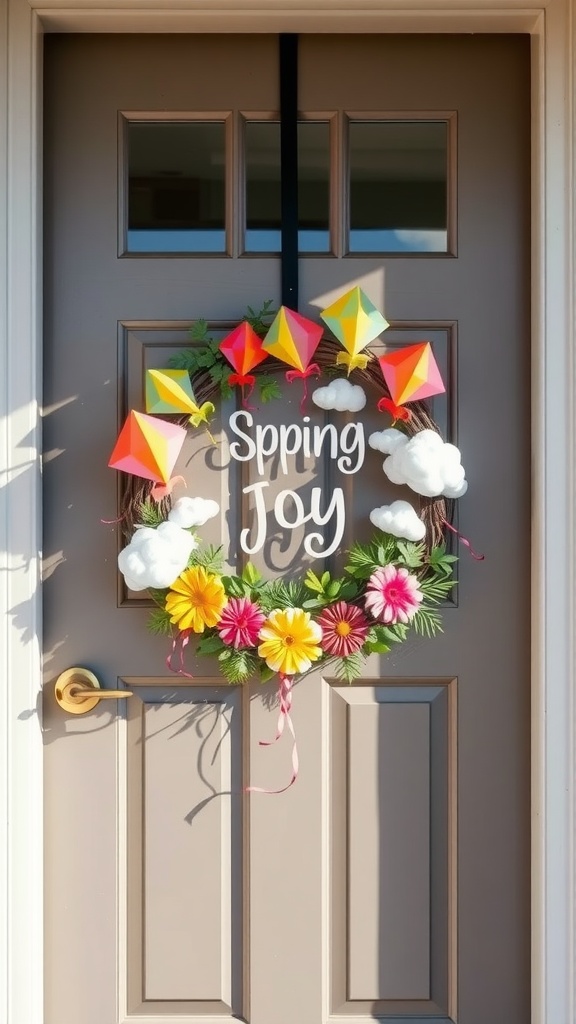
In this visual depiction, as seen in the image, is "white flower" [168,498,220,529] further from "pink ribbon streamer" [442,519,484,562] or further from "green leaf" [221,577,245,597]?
"pink ribbon streamer" [442,519,484,562]

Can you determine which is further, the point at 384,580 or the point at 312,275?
the point at 312,275

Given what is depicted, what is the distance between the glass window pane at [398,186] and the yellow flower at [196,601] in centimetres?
67

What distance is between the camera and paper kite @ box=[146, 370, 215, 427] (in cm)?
142

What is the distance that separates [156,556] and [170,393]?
0.28m

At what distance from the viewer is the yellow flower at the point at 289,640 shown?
1.40 meters

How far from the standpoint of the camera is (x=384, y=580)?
1.41 metres

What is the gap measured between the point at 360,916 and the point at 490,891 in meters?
0.24

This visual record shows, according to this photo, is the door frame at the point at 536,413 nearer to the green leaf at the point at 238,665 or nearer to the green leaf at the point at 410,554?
the green leaf at the point at 410,554

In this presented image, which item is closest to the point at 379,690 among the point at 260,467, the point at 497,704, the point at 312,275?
the point at 497,704

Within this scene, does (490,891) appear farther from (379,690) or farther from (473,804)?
(379,690)

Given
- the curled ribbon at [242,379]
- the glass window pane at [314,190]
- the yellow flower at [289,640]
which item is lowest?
the yellow flower at [289,640]

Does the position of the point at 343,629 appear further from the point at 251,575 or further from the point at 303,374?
the point at 303,374

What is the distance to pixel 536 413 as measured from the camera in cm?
147

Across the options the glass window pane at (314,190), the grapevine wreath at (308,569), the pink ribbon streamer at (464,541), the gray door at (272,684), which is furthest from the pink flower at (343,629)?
the glass window pane at (314,190)
